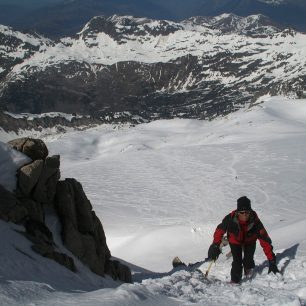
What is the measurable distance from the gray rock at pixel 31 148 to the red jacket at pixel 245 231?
6759 millimetres

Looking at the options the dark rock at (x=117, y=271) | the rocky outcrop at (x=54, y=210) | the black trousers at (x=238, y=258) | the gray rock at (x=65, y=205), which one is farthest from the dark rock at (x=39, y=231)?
the black trousers at (x=238, y=258)

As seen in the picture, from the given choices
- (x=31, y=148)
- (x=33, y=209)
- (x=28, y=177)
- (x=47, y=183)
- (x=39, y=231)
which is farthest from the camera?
(x=31, y=148)

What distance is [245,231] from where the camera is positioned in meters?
11.5

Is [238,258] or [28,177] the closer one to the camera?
[238,258]

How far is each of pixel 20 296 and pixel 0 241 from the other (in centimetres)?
320

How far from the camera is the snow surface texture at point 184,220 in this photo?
8.80m

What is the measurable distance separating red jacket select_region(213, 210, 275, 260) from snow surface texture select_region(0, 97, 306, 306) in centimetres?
73

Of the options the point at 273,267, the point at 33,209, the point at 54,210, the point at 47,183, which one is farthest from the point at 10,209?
the point at 273,267

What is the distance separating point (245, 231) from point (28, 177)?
6554 mm

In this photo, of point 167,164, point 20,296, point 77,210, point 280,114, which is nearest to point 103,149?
point 280,114

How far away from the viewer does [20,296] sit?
7.83 m

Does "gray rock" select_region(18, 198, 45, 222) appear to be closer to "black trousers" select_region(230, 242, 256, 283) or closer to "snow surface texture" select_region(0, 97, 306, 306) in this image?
"snow surface texture" select_region(0, 97, 306, 306)

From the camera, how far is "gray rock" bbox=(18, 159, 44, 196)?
1452 centimetres

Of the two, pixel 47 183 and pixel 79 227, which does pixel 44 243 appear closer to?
pixel 47 183
